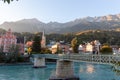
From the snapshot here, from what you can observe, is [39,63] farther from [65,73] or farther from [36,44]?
[65,73]

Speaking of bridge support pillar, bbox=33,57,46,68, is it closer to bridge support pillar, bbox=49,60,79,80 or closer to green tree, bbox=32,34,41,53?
green tree, bbox=32,34,41,53

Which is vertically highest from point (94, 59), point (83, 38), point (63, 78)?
point (83, 38)

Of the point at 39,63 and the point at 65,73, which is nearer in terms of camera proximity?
the point at 65,73

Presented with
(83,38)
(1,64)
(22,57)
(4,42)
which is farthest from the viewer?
(83,38)

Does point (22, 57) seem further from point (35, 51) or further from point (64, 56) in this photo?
point (64, 56)

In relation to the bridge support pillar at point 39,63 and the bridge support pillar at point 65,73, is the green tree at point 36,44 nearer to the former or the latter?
the bridge support pillar at point 39,63

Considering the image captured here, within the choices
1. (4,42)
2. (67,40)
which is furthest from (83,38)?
(4,42)

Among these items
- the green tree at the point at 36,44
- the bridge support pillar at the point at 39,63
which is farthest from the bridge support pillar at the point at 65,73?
the green tree at the point at 36,44

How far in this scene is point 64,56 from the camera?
156ft

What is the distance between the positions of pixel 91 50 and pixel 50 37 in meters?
70.3

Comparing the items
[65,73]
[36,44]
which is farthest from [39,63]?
[65,73]

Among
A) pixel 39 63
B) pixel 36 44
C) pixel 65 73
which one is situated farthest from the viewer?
pixel 36 44

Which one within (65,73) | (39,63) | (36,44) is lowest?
(65,73)

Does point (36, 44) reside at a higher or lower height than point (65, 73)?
higher
